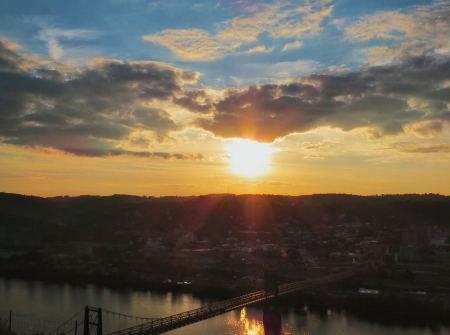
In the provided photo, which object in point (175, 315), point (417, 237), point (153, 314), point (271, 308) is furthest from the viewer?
point (417, 237)

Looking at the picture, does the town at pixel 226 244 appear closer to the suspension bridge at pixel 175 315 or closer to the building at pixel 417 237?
the building at pixel 417 237

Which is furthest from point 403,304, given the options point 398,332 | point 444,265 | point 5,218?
point 5,218

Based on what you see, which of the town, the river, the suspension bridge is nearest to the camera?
the suspension bridge

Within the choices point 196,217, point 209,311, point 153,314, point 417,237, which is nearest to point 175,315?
point 209,311

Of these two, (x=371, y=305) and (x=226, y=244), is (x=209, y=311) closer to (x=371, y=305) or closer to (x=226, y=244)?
(x=371, y=305)

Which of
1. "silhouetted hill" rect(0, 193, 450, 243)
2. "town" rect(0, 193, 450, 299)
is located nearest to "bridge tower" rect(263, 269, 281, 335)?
"town" rect(0, 193, 450, 299)

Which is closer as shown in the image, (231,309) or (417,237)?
(231,309)

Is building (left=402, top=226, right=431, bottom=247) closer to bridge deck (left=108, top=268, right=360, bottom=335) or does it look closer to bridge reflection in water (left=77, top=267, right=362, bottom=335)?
bridge deck (left=108, top=268, right=360, bottom=335)
